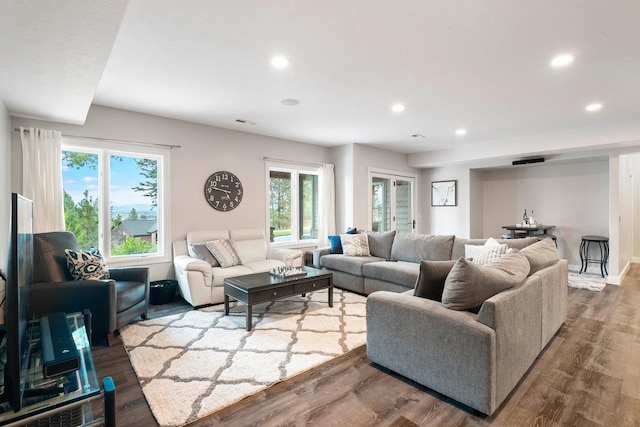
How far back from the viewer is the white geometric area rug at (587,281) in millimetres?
4882

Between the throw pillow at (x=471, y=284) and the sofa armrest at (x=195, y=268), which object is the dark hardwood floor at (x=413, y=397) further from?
the sofa armrest at (x=195, y=268)

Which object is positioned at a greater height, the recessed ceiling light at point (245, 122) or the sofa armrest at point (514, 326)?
the recessed ceiling light at point (245, 122)

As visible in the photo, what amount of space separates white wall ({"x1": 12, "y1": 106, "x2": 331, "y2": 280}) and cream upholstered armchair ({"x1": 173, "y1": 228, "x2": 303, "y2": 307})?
0.78 feet

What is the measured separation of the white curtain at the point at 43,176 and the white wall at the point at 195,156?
163mm

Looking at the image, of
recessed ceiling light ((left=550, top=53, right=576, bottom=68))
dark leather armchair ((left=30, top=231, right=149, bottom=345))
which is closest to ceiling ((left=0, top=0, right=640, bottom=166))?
recessed ceiling light ((left=550, top=53, right=576, bottom=68))

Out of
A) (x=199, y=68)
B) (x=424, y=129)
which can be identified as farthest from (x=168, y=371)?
(x=424, y=129)

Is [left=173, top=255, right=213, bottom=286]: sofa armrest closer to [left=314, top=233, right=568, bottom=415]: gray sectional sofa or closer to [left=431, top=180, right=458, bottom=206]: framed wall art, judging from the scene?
[left=314, top=233, right=568, bottom=415]: gray sectional sofa

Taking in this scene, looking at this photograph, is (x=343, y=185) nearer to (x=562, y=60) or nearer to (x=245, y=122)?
(x=245, y=122)

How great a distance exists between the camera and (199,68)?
286cm

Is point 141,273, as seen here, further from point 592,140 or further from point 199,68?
point 592,140

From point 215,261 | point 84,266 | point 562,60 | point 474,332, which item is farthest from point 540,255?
point 84,266

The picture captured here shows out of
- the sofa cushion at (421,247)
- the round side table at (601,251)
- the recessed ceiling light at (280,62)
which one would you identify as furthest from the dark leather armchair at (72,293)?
the round side table at (601,251)

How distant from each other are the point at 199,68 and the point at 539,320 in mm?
3568

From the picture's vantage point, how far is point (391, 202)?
709 cm
